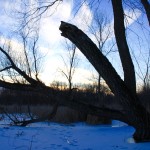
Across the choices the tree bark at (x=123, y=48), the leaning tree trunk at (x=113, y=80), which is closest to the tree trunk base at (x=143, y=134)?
the leaning tree trunk at (x=113, y=80)

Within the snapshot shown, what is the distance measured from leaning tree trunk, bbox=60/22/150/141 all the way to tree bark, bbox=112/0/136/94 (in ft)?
2.05

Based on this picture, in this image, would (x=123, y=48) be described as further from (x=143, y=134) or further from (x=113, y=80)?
(x=143, y=134)

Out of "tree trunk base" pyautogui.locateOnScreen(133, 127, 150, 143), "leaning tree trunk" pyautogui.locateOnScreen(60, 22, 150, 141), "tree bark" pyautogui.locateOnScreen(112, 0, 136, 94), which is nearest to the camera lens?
"leaning tree trunk" pyautogui.locateOnScreen(60, 22, 150, 141)

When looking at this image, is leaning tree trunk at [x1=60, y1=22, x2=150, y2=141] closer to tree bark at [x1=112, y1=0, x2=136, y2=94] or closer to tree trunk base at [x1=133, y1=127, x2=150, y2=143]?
tree trunk base at [x1=133, y1=127, x2=150, y2=143]

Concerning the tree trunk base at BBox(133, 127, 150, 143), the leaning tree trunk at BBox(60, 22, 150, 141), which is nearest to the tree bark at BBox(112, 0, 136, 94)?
the leaning tree trunk at BBox(60, 22, 150, 141)

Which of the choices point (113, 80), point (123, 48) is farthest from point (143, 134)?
point (123, 48)

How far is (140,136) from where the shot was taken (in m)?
6.19

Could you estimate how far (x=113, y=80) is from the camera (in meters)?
5.59

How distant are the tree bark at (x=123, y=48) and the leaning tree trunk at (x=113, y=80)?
62cm

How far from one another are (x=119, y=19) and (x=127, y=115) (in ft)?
6.52

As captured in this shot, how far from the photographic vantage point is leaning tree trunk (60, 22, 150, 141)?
524cm

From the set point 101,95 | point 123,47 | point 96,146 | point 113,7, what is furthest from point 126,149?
point 101,95

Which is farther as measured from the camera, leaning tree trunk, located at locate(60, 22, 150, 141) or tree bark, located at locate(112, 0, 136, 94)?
tree bark, located at locate(112, 0, 136, 94)

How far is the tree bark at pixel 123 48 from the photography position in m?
6.48
